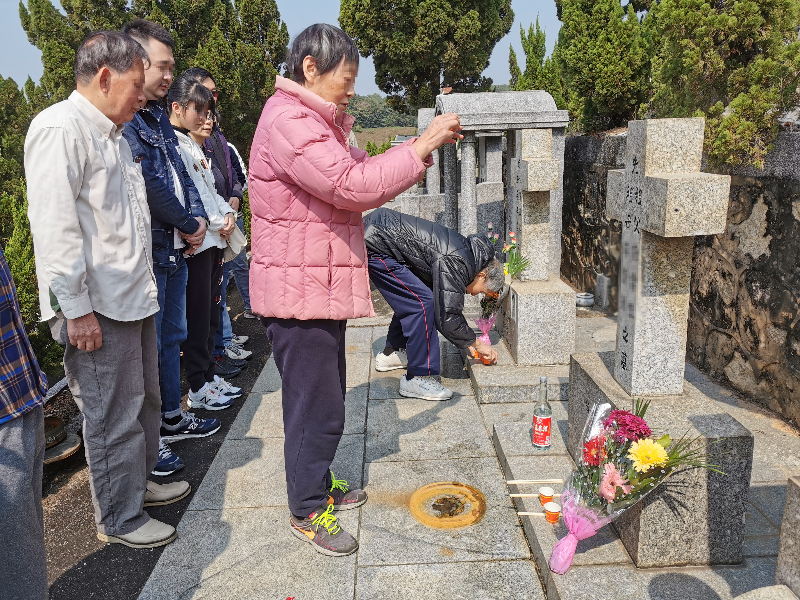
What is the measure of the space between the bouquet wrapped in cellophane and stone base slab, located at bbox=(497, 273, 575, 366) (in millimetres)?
2010

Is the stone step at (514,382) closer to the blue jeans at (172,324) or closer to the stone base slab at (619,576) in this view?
the stone base slab at (619,576)

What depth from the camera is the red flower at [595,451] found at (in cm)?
243

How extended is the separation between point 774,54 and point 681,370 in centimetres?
256

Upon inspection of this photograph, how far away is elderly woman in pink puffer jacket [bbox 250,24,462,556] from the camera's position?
223cm

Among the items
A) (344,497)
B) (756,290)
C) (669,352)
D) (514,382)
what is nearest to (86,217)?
(344,497)

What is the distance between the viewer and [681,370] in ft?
9.00

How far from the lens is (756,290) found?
3.97 metres

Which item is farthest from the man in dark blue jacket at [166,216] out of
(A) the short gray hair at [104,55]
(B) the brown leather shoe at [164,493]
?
(A) the short gray hair at [104,55]

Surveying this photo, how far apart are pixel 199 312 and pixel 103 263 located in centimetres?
156

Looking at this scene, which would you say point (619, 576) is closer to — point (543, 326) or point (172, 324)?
point (543, 326)

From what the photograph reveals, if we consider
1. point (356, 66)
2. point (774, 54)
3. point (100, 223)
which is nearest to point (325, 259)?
point (356, 66)

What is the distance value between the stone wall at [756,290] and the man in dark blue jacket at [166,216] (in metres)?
3.48

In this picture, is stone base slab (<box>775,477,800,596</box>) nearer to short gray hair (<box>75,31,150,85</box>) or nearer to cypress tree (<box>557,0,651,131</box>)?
short gray hair (<box>75,31,150,85</box>)

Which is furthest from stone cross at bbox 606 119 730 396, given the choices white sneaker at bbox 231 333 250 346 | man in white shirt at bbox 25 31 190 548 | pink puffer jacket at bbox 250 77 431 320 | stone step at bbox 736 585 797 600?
white sneaker at bbox 231 333 250 346
